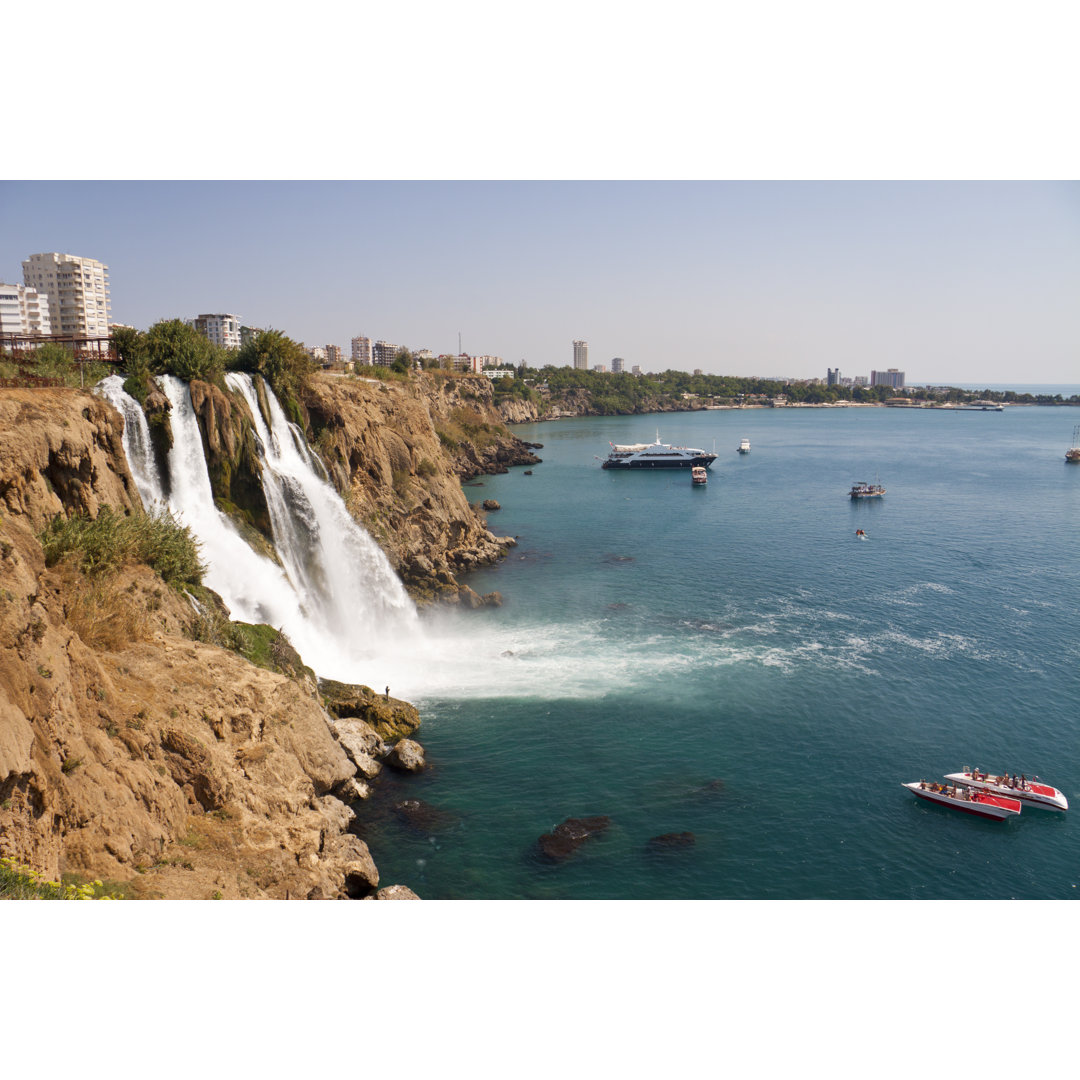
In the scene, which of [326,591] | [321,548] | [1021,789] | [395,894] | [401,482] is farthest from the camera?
[401,482]

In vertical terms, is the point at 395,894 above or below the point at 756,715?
below

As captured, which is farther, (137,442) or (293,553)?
(293,553)

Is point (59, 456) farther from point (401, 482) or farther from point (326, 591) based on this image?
point (401, 482)

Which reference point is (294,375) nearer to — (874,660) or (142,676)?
(142,676)

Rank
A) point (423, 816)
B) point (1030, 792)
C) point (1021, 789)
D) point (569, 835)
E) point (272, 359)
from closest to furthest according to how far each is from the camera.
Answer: point (569, 835) < point (423, 816) < point (1030, 792) < point (1021, 789) < point (272, 359)

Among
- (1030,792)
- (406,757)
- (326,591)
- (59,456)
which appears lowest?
(1030,792)

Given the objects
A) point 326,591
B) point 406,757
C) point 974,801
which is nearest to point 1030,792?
point 974,801

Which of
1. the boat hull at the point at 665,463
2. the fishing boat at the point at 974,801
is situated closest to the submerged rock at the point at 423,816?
the fishing boat at the point at 974,801
